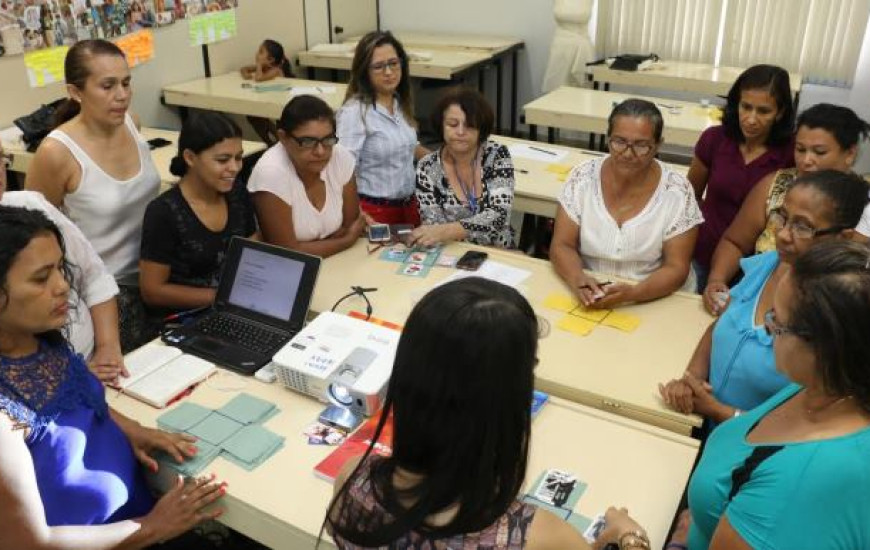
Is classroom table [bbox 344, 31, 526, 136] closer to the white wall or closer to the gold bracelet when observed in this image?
the white wall

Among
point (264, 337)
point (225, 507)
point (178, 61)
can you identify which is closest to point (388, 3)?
point (178, 61)

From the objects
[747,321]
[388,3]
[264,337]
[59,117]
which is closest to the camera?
[747,321]

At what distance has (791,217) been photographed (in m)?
1.80

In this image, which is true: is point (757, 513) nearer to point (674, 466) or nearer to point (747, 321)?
point (674, 466)

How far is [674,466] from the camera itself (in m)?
1.57

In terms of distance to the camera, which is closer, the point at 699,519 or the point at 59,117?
the point at 699,519

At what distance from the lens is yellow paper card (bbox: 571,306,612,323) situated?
7.18 ft

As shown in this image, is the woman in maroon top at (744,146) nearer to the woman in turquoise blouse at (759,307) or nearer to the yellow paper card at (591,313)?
the yellow paper card at (591,313)

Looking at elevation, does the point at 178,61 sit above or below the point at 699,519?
above

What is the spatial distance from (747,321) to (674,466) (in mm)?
440

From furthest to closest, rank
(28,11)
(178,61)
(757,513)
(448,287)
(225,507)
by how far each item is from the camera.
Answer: (178,61) → (28,11) → (225,507) → (757,513) → (448,287)

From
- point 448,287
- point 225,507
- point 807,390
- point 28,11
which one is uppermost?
point 28,11

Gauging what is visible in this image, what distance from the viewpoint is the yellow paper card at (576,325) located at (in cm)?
212

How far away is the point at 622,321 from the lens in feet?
7.13
